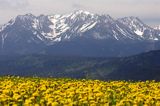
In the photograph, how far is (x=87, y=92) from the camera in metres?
14.9

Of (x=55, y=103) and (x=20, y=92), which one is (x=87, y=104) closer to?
(x=55, y=103)

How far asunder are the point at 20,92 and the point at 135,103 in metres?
3.77

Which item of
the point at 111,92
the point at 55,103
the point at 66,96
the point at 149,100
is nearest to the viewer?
the point at 55,103

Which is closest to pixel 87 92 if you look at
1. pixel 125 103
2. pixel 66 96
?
pixel 66 96

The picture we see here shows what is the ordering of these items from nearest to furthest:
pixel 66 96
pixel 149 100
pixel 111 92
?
pixel 149 100, pixel 66 96, pixel 111 92

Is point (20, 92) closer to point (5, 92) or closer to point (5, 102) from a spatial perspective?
point (5, 92)

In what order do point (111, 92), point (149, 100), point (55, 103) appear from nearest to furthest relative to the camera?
point (55, 103), point (149, 100), point (111, 92)

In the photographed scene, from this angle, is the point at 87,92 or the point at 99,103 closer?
the point at 99,103

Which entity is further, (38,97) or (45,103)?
(38,97)

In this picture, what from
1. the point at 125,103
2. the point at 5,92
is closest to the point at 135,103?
the point at 125,103

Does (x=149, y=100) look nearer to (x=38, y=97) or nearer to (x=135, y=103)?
(x=135, y=103)

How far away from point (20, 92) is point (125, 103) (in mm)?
3429

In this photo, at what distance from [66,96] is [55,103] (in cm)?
172

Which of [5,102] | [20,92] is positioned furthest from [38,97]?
[5,102]
